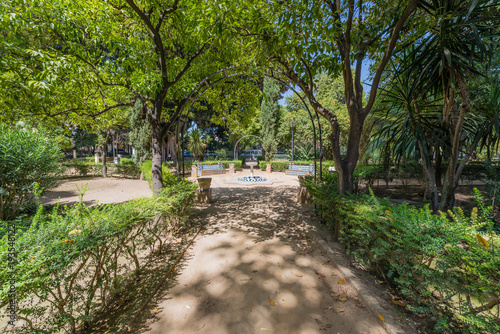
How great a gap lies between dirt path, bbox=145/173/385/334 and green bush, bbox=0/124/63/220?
4.49 metres

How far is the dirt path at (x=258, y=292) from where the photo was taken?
7.10ft

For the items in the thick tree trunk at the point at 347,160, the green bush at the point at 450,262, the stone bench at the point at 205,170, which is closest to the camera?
the green bush at the point at 450,262

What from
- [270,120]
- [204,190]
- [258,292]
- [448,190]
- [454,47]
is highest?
[270,120]

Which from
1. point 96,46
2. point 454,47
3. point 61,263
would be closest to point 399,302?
Answer: point 61,263

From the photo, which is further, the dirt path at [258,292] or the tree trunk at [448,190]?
the tree trunk at [448,190]

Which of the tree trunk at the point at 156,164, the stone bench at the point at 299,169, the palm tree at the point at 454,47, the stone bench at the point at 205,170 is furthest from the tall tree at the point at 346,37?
the stone bench at the point at 205,170

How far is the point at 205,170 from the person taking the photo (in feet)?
59.5

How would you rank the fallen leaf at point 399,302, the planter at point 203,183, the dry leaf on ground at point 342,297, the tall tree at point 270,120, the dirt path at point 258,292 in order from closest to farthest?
the dirt path at point 258,292
the fallen leaf at point 399,302
the dry leaf on ground at point 342,297
the planter at point 203,183
the tall tree at point 270,120

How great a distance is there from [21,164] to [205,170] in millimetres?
13555

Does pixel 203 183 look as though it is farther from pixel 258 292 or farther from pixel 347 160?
pixel 258 292

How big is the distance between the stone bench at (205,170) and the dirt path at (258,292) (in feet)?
43.1

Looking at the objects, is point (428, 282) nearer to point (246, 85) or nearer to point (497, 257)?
point (497, 257)

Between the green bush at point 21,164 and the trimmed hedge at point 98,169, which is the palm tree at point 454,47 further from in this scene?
the trimmed hedge at point 98,169

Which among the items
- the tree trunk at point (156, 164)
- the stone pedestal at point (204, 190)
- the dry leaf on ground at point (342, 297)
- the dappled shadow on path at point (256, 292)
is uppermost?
the tree trunk at point (156, 164)
